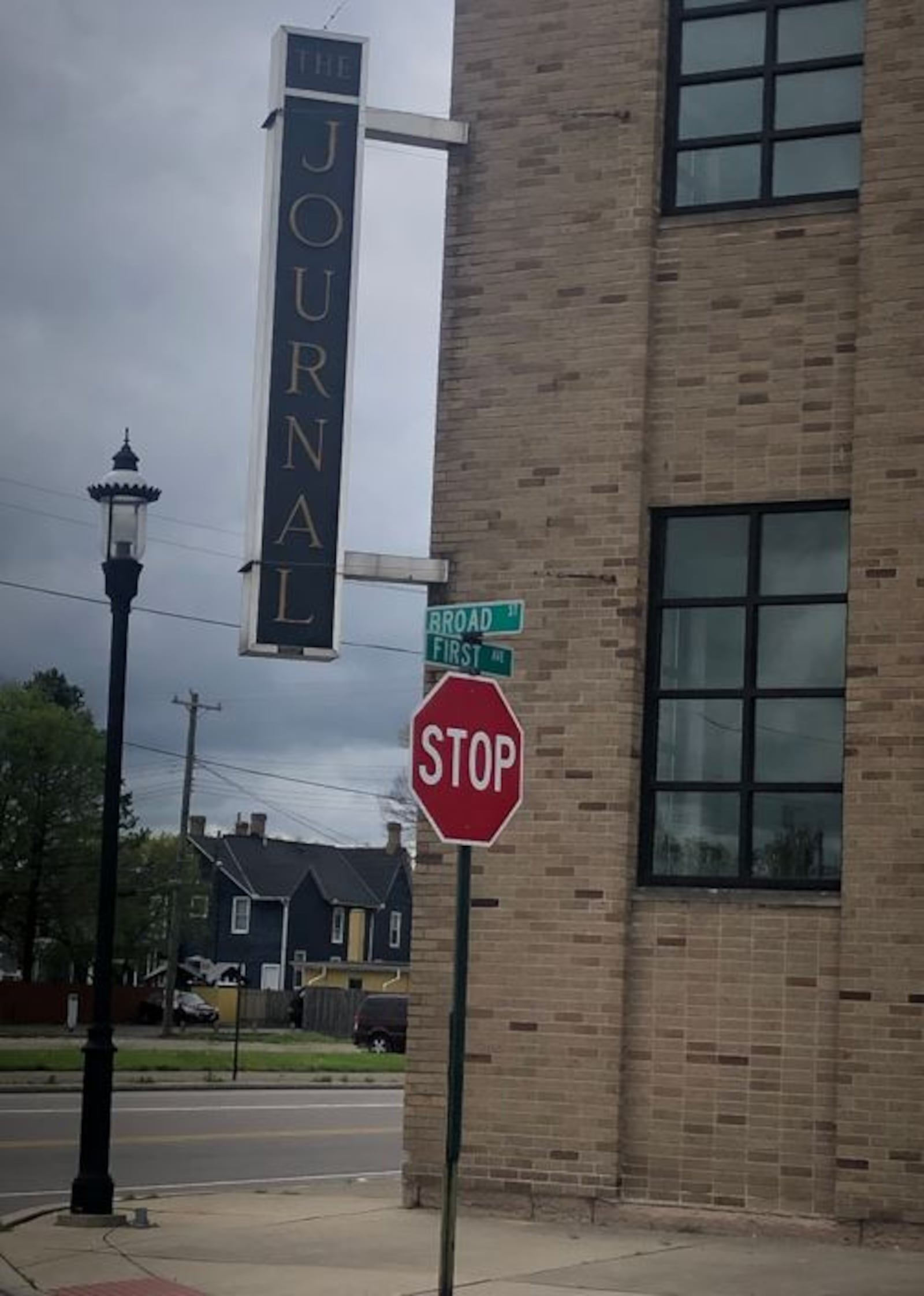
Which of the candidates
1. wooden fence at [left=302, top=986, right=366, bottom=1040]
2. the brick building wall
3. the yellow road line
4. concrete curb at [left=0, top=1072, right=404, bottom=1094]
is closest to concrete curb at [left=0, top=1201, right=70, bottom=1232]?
the brick building wall

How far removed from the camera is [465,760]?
879 centimetres

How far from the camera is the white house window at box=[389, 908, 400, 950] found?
313 ft

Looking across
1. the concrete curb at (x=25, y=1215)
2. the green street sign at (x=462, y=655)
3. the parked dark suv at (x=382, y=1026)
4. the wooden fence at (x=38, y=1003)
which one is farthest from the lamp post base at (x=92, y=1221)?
the wooden fence at (x=38, y=1003)

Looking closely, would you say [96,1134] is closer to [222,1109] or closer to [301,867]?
[222,1109]

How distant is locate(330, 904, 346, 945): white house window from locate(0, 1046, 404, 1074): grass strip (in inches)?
1602

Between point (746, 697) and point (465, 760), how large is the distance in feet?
16.0

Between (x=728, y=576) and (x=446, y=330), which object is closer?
(x=728, y=576)

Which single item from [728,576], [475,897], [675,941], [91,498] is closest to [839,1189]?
[675,941]

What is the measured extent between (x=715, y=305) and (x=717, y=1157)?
18.3 feet

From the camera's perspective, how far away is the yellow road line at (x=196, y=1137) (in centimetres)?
2122

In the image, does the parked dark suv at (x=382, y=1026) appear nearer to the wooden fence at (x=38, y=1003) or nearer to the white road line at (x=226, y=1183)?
the wooden fence at (x=38, y=1003)

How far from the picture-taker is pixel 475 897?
13.5 meters

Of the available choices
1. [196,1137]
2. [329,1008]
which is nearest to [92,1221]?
[196,1137]

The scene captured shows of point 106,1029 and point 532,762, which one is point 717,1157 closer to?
point 532,762
